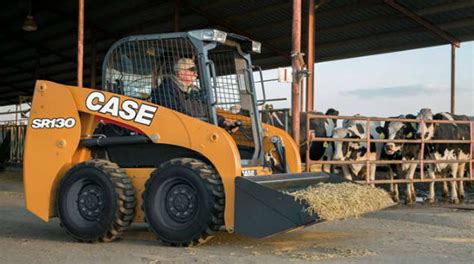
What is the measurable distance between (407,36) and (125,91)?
14.2 meters

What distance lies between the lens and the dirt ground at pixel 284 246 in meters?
5.49

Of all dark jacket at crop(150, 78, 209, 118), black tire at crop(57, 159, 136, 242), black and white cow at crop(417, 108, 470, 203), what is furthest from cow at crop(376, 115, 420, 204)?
black tire at crop(57, 159, 136, 242)

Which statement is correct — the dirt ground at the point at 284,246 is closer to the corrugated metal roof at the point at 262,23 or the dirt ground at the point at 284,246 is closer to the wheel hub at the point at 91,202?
the wheel hub at the point at 91,202

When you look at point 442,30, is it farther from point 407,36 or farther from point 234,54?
point 234,54

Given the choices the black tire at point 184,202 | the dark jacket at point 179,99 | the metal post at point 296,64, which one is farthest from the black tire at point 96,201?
the metal post at point 296,64

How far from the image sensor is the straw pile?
17.7 ft

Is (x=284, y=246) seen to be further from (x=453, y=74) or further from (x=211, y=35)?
(x=453, y=74)

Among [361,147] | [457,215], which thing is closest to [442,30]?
[361,147]

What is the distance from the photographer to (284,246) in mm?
6238

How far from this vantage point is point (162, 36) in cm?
639

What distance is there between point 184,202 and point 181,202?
4 centimetres

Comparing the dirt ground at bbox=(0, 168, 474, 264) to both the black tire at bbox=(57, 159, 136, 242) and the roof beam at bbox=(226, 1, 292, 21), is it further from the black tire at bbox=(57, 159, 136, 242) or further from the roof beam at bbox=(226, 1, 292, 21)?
the roof beam at bbox=(226, 1, 292, 21)

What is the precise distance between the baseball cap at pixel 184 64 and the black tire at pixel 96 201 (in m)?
1.29

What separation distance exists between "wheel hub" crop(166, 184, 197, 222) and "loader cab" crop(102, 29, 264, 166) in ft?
2.56
